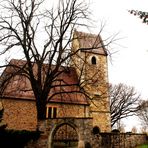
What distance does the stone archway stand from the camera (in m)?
18.4

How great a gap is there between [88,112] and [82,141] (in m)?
10.8

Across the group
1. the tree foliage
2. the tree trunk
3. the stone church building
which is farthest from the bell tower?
the tree foliage

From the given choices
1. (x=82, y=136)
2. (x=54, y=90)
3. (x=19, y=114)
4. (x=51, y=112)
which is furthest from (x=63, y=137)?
(x=51, y=112)

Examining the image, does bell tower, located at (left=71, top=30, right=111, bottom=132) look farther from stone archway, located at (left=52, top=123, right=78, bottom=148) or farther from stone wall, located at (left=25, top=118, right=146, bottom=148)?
stone wall, located at (left=25, top=118, right=146, bottom=148)

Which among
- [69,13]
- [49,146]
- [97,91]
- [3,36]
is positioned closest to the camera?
[49,146]

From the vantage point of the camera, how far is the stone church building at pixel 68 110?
1784cm

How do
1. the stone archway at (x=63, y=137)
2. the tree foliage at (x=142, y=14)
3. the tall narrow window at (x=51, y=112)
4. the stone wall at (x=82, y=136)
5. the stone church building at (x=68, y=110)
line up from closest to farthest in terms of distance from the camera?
the tree foliage at (x=142, y=14) < the stone wall at (x=82, y=136) < the stone church building at (x=68, y=110) < the stone archway at (x=63, y=137) < the tall narrow window at (x=51, y=112)

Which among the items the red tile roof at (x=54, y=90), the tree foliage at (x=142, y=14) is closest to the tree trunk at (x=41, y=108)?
the red tile roof at (x=54, y=90)

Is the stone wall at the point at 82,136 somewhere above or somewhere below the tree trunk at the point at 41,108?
below

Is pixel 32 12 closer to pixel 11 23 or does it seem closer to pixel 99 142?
pixel 11 23

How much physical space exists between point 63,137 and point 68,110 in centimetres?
892

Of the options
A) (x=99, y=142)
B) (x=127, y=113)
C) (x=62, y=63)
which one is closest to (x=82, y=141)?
(x=99, y=142)

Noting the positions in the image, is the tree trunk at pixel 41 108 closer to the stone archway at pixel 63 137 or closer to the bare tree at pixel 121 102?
the stone archway at pixel 63 137

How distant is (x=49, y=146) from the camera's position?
686 inches
